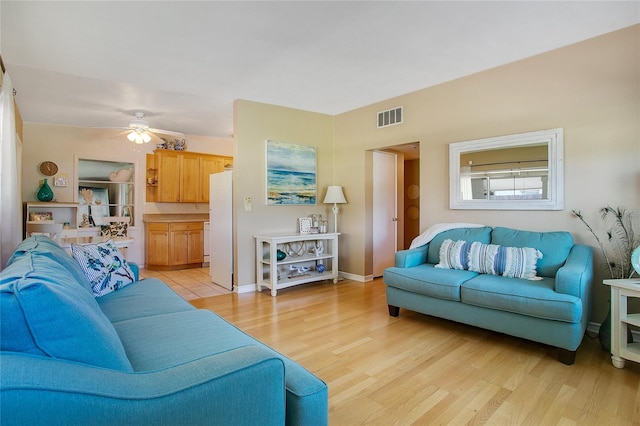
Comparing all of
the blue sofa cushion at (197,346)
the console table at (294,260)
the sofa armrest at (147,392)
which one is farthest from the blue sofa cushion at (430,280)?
the sofa armrest at (147,392)

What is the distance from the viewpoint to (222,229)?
483cm

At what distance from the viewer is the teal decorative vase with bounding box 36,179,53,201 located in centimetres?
540

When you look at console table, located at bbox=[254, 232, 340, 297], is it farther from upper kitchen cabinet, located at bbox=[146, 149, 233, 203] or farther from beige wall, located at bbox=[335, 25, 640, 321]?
upper kitchen cabinet, located at bbox=[146, 149, 233, 203]

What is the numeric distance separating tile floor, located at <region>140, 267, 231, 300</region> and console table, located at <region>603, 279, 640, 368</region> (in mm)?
3998

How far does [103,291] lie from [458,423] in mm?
2509

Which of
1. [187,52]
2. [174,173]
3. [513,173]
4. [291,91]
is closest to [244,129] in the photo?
[291,91]

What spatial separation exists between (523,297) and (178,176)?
597 centimetres

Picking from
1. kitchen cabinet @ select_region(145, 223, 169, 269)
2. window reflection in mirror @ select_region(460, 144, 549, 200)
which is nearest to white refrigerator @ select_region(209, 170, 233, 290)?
kitchen cabinet @ select_region(145, 223, 169, 269)

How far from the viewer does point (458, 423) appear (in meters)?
1.79

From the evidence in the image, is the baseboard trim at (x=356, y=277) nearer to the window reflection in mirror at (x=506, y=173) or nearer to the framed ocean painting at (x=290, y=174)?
the framed ocean painting at (x=290, y=174)

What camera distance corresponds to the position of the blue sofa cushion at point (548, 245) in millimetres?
2898

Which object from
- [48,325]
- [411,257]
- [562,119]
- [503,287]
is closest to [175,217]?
[411,257]

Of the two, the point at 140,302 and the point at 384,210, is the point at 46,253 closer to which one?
the point at 140,302

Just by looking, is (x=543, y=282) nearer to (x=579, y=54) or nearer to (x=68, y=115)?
(x=579, y=54)
